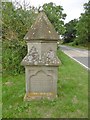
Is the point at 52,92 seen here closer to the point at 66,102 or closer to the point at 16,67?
the point at 66,102

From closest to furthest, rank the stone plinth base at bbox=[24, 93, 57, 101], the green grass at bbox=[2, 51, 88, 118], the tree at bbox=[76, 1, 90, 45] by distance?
the green grass at bbox=[2, 51, 88, 118], the stone plinth base at bbox=[24, 93, 57, 101], the tree at bbox=[76, 1, 90, 45]

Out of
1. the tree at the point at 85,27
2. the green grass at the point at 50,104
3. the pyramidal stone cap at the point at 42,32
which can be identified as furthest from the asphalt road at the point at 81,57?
the tree at the point at 85,27

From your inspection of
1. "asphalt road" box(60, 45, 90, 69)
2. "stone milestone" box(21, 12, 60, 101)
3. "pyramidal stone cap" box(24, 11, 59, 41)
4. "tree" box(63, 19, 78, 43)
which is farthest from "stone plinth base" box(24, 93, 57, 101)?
"tree" box(63, 19, 78, 43)

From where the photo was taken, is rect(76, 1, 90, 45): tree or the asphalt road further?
rect(76, 1, 90, 45): tree

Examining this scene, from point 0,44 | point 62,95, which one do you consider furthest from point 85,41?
point 62,95

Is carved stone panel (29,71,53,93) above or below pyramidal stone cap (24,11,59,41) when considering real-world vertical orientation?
below

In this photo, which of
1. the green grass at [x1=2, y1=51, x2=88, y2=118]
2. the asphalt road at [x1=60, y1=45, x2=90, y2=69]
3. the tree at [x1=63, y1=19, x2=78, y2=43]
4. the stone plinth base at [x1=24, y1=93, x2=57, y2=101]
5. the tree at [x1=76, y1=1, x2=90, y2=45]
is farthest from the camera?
the tree at [x1=63, y1=19, x2=78, y2=43]

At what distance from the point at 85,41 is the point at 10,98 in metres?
48.6

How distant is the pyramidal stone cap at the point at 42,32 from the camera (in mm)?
6883

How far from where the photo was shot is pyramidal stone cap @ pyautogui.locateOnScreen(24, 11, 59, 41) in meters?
6.88

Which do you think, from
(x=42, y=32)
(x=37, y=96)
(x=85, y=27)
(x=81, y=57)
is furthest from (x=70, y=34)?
(x=37, y=96)

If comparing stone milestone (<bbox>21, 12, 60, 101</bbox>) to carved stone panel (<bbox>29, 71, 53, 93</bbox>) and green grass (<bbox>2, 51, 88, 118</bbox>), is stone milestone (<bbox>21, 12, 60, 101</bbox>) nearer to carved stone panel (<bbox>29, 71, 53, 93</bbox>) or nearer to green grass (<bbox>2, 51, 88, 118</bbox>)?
carved stone panel (<bbox>29, 71, 53, 93</bbox>)

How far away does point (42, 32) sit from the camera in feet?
22.9

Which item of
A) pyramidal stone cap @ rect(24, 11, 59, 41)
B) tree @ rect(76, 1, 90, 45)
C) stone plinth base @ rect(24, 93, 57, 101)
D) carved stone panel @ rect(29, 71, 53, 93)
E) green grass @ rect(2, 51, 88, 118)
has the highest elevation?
tree @ rect(76, 1, 90, 45)
